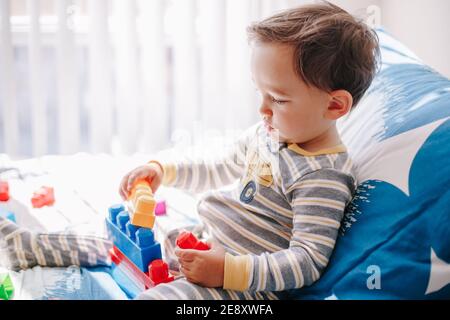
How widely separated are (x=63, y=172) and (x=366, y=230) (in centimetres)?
96

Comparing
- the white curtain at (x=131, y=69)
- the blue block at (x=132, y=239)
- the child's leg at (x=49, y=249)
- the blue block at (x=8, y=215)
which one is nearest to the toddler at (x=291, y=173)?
the blue block at (x=132, y=239)

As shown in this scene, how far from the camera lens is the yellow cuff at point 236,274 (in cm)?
83

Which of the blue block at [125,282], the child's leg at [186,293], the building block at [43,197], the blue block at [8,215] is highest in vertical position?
the child's leg at [186,293]

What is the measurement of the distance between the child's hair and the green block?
0.56 metres

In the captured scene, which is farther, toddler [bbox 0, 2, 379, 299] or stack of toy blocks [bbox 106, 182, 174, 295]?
stack of toy blocks [bbox 106, 182, 174, 295]

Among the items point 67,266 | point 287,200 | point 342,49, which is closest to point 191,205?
point 67,266

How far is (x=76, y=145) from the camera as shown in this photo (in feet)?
5.79

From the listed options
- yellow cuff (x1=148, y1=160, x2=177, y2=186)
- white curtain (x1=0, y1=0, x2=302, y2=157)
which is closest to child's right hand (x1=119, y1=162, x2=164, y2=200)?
yellow cuff (x1=148, y1=160, x2=177, y2=186)

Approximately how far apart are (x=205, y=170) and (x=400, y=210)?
41cm

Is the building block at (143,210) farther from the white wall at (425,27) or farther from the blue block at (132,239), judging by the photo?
the white wall at (425,27)

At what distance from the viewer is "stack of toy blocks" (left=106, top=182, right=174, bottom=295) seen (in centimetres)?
95

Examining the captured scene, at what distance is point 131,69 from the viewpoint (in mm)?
1712

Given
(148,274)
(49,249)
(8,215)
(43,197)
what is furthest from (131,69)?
(148,274)

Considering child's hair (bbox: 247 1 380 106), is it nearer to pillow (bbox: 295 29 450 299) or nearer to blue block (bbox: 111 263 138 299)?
pillow (bbox: 295 29 450 299)
